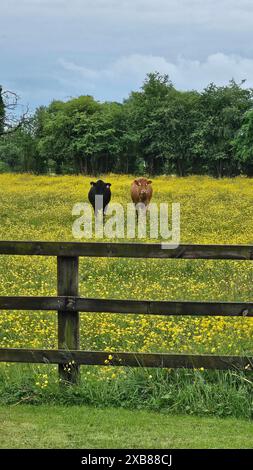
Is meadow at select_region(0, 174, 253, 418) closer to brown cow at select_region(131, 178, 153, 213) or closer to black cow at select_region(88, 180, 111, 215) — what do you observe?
black cow at select_region(88, 180, 111, 215)

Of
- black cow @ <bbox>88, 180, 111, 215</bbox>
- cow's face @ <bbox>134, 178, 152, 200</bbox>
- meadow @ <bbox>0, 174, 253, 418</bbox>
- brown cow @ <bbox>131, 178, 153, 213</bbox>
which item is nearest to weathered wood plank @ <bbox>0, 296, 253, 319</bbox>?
meadow @ <bbox>0, 174, 253, 418</bbox>

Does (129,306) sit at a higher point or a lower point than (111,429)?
higher

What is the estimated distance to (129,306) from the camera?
627 centimetres

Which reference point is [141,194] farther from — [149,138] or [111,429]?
[149,138]

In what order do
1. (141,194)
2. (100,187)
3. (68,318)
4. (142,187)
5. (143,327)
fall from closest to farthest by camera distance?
1. (68,318)
2. (143,327)
3. (141,194)
4. (100,187)
5. (142,187)

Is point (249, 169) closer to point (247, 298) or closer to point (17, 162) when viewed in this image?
point (17, 162)

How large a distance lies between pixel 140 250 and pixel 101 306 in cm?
65

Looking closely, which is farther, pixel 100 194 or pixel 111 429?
pixel 100 194

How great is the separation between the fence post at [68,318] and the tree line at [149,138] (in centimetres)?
6679

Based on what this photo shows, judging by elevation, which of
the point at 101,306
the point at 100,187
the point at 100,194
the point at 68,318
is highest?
the point at 100,187

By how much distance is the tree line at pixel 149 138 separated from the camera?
75750 millimetres

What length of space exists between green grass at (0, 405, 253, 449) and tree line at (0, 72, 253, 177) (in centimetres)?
6732

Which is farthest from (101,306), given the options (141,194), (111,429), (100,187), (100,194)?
(100,187)

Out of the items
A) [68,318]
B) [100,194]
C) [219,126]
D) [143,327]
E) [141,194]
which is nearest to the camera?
[68,318]
